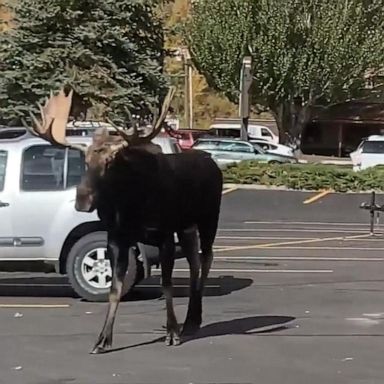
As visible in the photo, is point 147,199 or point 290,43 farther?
point 290,43

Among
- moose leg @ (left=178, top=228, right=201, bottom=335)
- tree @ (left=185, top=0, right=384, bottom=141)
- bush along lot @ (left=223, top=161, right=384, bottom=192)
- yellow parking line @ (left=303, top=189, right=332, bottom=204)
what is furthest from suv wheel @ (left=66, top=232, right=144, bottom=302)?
tree @ (left=185, top=0, right=384, bottom=141)

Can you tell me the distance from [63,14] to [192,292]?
30.0 m

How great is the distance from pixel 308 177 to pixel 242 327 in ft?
67.0

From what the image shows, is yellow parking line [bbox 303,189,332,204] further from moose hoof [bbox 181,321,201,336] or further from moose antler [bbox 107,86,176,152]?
moose antler [bbox 107,86,176,152]

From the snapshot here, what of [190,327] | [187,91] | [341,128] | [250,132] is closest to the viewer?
[190,327]

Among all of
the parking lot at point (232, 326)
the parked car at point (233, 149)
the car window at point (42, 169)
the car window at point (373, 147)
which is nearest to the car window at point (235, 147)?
the parked car at point (233, 149)

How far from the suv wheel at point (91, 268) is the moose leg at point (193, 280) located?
1.85 m

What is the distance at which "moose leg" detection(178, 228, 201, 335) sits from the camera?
10.7 m

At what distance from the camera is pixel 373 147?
41.9m

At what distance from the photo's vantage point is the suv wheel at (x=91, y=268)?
1259 cm

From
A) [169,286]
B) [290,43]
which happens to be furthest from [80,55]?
[169,286]

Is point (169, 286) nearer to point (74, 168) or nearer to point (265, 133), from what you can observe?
point (74, 168)

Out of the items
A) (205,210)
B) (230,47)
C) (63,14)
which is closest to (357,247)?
(205,210)

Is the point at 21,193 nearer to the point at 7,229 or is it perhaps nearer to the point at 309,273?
the point at 7,229
